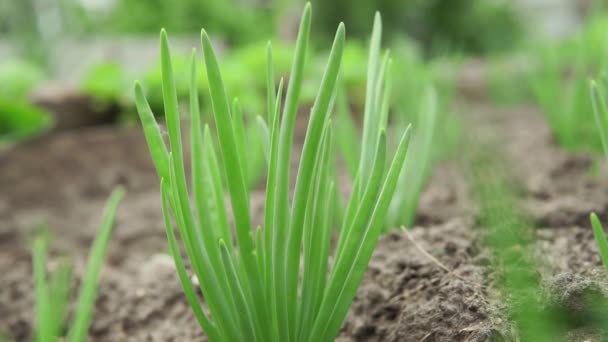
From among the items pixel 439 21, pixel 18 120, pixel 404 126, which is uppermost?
pixel 439 21

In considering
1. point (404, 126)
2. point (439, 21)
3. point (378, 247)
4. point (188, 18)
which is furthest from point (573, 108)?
point (188, 18)

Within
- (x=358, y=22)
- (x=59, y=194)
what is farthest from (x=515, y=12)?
(x=59, y=194)

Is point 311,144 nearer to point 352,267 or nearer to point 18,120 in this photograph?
point 352,267

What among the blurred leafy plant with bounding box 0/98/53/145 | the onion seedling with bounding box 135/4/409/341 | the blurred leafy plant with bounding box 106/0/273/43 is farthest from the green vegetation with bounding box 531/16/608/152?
the blurred leafy plant with bounding box 106/0/273/43

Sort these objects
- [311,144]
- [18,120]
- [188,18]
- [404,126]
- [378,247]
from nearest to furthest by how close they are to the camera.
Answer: [311,144], [378,247], [404,126], [18,120], [188,18]

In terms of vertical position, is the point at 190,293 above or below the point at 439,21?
below

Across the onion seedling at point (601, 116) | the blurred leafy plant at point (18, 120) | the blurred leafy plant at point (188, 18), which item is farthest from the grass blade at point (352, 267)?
the blurred leafy plant at point (188, 18)
